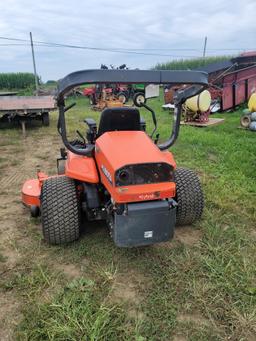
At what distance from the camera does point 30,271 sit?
2.61 m

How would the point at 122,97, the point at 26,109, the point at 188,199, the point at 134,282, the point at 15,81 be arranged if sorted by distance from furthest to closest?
the point at 15,81
the point at 122,97
the point at 26,109
the point at 188,199
the point at 134,282

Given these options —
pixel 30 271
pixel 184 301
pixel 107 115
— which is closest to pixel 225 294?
pixel 184 301

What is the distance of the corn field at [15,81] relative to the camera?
26.3m

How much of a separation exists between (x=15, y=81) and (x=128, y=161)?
2684cm

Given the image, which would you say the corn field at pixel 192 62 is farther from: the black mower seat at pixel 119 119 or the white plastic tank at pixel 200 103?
the black mower seat at pixel 119 119

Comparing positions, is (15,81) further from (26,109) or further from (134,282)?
(134,282)

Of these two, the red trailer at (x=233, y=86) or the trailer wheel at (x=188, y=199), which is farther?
the red trailer at (x=233, y=86)

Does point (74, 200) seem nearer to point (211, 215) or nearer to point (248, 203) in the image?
point (211, 215)

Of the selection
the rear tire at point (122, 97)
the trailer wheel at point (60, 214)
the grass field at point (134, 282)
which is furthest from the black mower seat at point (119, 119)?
the rear tire at point (122, 97)

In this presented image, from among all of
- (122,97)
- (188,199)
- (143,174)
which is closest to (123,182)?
(143,174)

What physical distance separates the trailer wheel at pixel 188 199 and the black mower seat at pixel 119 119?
2.36ft

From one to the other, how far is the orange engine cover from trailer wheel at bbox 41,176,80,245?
0.38 meters

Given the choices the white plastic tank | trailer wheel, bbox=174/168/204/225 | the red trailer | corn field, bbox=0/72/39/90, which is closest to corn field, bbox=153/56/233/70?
corn field, bbox=0/72/39/90

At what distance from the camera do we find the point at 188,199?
3.11m
